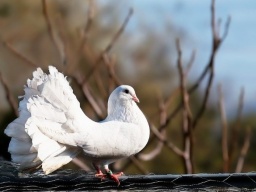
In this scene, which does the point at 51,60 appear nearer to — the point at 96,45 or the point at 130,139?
the point at 96,45

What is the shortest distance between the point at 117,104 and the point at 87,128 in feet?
0.33

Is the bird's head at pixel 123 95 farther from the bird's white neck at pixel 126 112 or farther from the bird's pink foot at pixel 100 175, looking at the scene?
the bird's pink foot at pixel 100 175

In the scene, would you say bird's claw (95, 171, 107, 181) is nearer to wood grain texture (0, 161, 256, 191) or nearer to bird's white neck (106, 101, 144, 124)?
wood grain texture (0, 161, 256, 191)

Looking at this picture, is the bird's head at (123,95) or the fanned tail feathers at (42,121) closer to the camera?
the fanned tail feathers at (42,121)

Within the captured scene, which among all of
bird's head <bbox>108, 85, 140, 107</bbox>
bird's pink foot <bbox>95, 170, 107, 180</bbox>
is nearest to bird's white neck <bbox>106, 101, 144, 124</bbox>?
bird's head <bbox>108, 85, 140, 107</bbox>

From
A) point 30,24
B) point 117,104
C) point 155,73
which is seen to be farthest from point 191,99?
point 117,104

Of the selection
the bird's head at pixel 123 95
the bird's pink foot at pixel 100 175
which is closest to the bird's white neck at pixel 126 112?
the bird's head at pixel 123 95

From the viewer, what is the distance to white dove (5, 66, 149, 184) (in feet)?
4.07

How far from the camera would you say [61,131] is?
49.6 inches

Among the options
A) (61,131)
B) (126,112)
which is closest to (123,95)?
(126,112)

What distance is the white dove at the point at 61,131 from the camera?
1240 millimetres

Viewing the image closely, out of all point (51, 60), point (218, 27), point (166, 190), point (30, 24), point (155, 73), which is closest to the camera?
point (166, 190)

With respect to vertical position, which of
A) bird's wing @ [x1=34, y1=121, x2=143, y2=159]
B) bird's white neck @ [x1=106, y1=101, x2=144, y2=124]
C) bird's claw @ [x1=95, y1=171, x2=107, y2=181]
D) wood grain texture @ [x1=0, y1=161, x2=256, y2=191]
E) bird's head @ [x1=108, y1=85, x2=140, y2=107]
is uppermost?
bird's head @ [x1=108, y1=85, x2=140, y2=107]

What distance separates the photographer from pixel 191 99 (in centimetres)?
450
